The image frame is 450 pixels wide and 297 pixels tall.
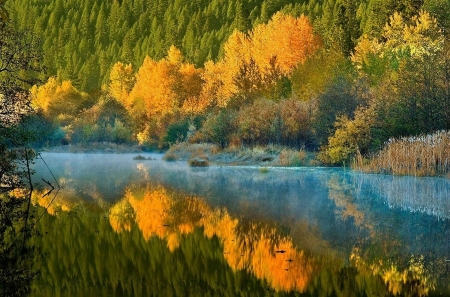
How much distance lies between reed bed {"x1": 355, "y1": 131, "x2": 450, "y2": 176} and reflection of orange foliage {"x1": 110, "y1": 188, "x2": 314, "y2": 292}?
11.2 metres

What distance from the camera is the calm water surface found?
9.77 metres

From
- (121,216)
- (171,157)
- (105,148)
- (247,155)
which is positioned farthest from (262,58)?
(121,216)

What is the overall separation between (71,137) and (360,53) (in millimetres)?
32406

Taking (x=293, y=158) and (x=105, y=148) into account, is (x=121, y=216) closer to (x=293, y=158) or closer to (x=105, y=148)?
(x=293, y=158)

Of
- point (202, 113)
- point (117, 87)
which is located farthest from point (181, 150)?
point (117, 87)

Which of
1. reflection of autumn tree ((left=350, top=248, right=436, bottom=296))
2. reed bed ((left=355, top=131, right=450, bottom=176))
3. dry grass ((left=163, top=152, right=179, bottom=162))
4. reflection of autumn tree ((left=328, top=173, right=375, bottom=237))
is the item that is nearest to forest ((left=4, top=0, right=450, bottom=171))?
reed bed ((left=355, top=131, right=450, bottom=176))

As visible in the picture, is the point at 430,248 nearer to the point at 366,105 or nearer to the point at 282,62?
the point at 366,105

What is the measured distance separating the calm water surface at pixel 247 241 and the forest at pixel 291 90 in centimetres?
431

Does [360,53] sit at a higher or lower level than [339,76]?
higher

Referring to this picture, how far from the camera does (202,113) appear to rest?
58125 millimetres

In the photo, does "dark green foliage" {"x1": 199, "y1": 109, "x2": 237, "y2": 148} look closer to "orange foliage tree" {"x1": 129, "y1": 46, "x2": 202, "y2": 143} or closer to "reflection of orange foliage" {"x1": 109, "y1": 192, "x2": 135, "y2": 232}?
"orange foliage tree" {"x1": 129, "y1": 46, "x2": 202, "y2": 143}

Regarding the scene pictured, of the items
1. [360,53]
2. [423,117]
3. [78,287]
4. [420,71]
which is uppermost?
[360,53]

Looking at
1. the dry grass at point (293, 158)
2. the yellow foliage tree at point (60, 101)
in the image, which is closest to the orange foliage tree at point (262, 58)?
the dry grass at point (293, 158)

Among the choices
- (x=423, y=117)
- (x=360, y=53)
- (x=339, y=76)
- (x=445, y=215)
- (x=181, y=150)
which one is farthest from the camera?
(x=360, y=53)
